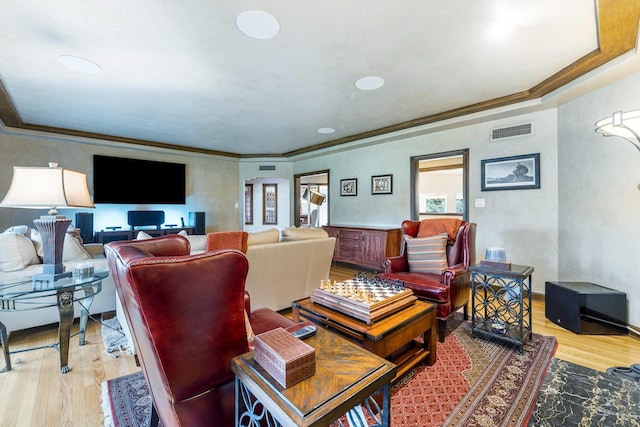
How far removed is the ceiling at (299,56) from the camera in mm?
1900

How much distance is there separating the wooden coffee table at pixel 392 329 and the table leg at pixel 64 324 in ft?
5.10

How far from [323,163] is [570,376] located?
17.4 feet

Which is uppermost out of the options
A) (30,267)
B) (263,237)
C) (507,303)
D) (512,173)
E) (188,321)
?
(512,173)

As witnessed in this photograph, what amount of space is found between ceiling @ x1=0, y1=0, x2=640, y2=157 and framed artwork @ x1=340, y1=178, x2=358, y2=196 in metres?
1.67

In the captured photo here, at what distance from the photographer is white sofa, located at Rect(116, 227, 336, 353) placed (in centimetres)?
254

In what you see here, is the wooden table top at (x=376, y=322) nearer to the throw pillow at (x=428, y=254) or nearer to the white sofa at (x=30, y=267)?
the throw pillow at (x=428, y=254)

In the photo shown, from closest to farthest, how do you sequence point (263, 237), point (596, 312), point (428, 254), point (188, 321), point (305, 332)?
point (188, 321) → point (305, 332) → point (596, 312) → point (263, 237) → point (428, 254)

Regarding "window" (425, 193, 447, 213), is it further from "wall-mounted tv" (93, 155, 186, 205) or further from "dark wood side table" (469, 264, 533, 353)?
"wall-mounted tv" (93, 155, 186, 205)

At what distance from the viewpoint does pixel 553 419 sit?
149 cm

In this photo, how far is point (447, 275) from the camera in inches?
94.1

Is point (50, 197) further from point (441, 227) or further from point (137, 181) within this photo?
point (137, 181)

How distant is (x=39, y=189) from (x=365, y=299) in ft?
7.44

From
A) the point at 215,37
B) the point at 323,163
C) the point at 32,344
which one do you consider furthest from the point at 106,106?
the point at 323,163

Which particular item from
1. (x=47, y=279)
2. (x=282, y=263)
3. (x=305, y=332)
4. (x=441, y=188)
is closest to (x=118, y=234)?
(x=47, y=279)
